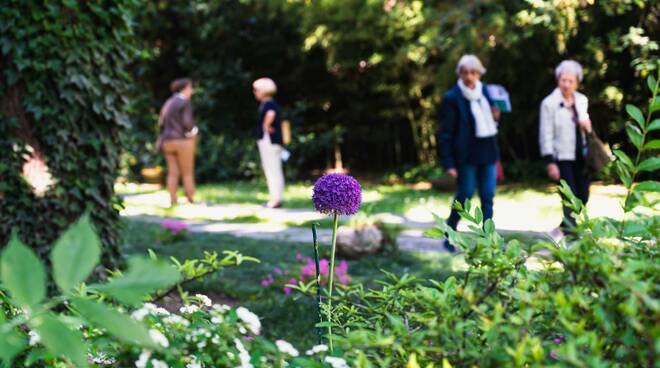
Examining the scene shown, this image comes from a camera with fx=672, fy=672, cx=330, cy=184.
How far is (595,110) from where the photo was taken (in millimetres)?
12945

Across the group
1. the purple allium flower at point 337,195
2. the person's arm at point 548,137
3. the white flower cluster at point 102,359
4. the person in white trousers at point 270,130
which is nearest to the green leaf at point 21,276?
the white flower cluster at point 102,359

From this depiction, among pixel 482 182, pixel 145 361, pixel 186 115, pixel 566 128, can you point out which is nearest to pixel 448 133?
pixel 482 182

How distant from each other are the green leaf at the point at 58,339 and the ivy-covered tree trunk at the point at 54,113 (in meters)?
3.62

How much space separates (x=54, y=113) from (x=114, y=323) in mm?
3741

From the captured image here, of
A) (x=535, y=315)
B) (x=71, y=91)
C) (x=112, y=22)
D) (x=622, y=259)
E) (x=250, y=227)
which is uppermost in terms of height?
(x=112, y=22)

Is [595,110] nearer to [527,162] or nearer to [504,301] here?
[527,162]

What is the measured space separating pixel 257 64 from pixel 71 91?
14414 millimetres

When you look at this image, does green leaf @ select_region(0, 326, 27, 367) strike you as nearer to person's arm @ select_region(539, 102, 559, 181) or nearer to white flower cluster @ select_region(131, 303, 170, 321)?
white flower cluster @ select_region(131, 303, 170, 321)

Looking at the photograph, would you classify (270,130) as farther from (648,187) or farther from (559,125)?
(648,187)

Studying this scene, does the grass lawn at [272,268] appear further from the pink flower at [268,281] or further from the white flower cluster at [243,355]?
the white flower cluster at [243,355]

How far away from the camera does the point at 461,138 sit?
19.4 feet

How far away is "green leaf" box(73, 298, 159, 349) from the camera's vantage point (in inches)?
32.6

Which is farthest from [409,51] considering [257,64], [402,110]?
[257,64]

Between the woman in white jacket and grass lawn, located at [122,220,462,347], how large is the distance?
1.27 metres
